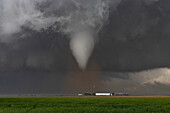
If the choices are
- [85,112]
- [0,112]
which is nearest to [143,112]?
[85,112]

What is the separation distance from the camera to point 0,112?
141 feet

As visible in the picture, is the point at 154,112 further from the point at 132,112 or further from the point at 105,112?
the point at 105,112

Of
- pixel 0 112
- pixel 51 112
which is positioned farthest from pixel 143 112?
pixel 0 112

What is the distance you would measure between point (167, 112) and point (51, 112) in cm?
2034

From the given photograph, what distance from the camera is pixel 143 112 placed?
44188mm

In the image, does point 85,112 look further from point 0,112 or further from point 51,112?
point 0,112

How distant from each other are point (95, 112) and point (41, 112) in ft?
30.3

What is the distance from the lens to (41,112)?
42.4 m

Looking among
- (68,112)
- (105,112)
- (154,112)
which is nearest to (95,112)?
(105,112)

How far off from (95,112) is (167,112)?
41.9ft

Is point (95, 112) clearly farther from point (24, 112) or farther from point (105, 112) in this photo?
point (24, 112)

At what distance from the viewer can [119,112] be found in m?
43.8

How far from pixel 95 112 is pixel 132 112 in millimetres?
6486

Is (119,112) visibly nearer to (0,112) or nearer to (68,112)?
(68,112)
